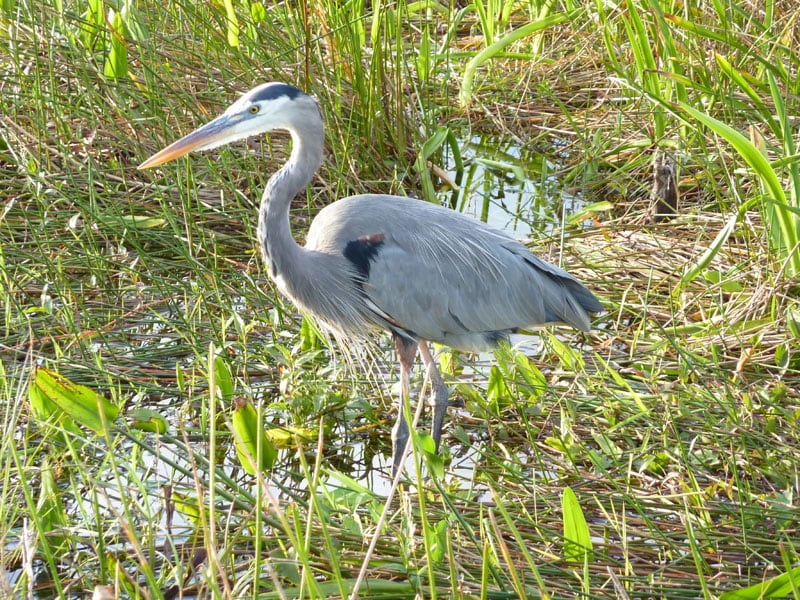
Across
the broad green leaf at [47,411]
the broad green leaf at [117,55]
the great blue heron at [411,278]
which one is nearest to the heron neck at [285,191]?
the great blue heron at [411,278]

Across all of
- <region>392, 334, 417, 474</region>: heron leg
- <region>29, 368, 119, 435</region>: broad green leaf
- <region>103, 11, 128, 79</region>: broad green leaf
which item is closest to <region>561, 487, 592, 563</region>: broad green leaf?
<region>392, 334, 417, 474</region>: heron leg

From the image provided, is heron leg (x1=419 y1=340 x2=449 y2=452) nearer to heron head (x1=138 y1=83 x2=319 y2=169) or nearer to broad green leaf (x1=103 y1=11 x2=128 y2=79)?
heron head (x1=138 y1=83 x2=319 y2=169)

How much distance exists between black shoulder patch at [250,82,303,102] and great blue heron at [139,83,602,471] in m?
0.11

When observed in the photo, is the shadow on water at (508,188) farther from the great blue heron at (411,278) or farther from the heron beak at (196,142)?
the heron beak at (196,142)

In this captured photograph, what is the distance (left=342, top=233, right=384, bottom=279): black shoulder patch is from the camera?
11.4 ft

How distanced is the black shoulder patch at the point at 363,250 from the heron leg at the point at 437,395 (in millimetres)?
361

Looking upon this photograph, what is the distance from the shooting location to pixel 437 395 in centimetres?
357

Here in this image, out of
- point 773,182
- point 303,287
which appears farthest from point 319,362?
point 773,182

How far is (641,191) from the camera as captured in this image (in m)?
4.98

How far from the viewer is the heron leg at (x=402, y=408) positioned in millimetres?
3377

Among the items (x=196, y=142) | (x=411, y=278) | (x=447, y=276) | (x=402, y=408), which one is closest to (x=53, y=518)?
(x=196, y=142)

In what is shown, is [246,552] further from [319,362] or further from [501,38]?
[501,38]

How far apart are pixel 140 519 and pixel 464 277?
139cm

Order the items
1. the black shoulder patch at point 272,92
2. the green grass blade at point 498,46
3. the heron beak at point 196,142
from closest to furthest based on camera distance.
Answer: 1. the heron beak at point 196,142
2. the black shoulder patch at point 272,92
3. the green grass blade at point 498,46
